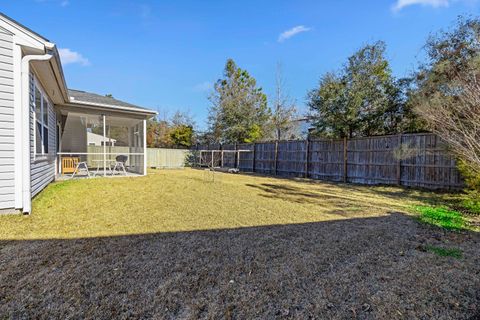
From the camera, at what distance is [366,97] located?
11.4 meters

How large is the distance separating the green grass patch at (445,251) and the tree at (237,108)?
17063mm

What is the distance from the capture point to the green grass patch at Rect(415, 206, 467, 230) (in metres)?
4.31

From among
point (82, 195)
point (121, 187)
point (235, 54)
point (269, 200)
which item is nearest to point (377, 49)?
point (269, 200)

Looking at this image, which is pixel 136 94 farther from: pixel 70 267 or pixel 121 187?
pixel 70 267

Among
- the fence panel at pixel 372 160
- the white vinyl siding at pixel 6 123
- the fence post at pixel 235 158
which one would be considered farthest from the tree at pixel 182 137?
the white vinyl siding at pixel 6 123

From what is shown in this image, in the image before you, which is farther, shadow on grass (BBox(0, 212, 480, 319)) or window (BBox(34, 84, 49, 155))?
window (BBox(34, 84, 49, 155))

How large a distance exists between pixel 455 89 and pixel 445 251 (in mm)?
6652

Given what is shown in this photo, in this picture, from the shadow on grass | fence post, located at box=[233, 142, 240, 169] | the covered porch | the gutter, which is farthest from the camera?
fence post, located at box=[233, 142, 240, 169]

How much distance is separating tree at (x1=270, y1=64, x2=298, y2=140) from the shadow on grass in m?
18.3

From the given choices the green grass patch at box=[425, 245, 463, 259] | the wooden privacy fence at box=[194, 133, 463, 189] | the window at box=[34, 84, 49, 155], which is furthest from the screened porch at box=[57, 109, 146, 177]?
the green grass patch at box=[425, 245, 463, 259]

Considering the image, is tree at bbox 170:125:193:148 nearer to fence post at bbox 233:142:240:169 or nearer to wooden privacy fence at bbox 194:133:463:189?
fence post at bbox 233:142:240:169

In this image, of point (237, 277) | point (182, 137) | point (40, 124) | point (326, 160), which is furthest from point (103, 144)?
point (182, 137)

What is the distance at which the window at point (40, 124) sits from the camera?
564 cm

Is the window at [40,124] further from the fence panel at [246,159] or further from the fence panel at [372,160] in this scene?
the fence panel at [246,159]
